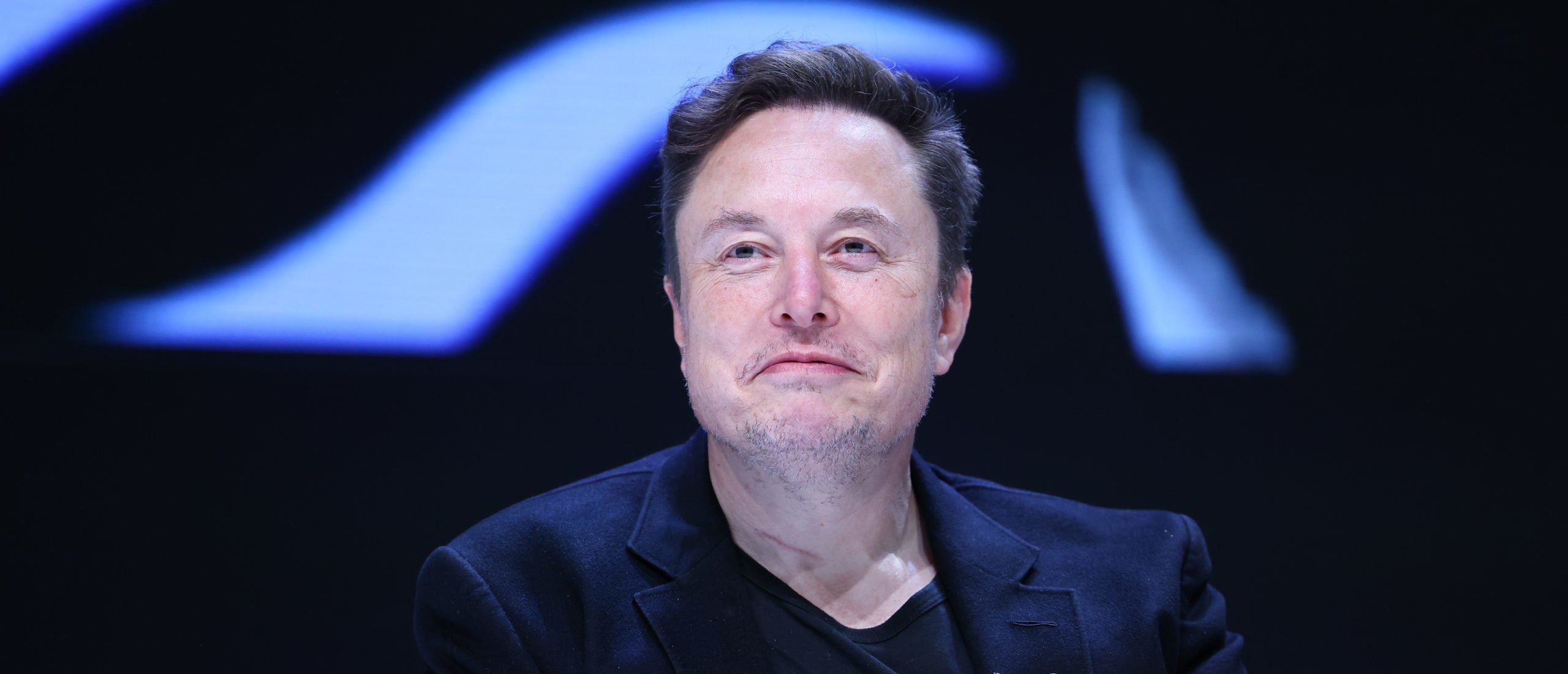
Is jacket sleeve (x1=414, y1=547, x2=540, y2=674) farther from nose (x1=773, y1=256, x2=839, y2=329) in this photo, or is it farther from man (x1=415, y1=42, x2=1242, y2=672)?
nose (x1=773, y1=256, x2=839, y2=329)

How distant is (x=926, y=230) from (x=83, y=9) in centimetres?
180

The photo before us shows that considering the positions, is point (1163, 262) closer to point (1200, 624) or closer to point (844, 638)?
point (1200, 624)

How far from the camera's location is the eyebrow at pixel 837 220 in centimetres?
199

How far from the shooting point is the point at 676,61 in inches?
109

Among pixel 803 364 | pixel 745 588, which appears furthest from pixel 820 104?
pixel 745 588

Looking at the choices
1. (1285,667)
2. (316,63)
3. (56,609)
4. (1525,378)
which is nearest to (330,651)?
(56,609)

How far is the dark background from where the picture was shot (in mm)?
2400

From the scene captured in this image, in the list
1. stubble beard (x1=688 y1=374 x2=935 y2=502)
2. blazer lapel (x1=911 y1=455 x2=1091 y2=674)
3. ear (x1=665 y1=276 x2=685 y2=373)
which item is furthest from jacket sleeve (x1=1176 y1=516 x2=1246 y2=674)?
ear (x1=665 y1=276 x2=685 y2=373)

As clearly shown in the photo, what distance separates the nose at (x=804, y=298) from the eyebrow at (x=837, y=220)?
0.33 ft

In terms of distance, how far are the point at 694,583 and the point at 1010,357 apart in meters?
1.27

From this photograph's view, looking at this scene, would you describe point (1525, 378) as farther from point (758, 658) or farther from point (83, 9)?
point (83, 9)

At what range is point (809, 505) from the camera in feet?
6.70

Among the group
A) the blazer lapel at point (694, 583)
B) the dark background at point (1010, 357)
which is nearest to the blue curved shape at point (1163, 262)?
the dark background at point (1010, 357)

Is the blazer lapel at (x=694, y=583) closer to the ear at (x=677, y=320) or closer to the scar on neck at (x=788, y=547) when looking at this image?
the scar on neck at (x=788, y=547)
